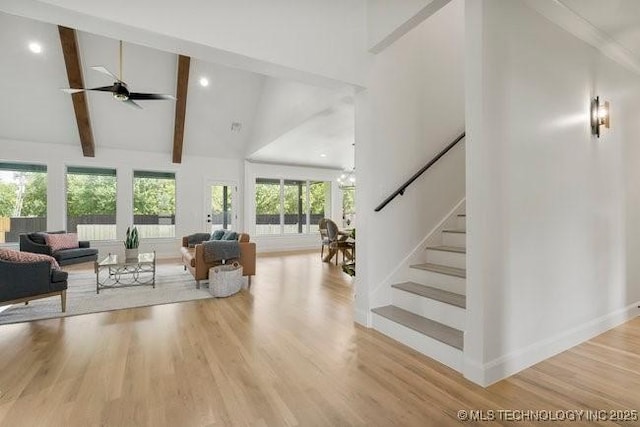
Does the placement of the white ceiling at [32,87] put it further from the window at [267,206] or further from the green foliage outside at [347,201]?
the green foliage outside at [347,201]

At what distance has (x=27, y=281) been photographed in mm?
3270

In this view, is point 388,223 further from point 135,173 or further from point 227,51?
point 135,173

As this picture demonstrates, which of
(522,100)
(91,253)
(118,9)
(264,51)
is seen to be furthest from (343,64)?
(91,253)

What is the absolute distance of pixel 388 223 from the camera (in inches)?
124

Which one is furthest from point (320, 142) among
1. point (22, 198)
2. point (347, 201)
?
point (22, 198)

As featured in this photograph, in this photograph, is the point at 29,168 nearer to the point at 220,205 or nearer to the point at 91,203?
the point at 91,203

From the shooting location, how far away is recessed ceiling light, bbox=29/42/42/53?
5301 mm

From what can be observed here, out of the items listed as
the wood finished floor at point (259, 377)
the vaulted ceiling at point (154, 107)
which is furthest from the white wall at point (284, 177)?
the wood finished floor at point (259, 377)

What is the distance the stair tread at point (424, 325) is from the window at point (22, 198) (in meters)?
8.01

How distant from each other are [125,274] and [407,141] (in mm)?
5505

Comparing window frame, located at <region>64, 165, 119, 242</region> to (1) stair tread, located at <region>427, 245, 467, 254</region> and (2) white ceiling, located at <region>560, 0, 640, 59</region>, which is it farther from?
(2) white ceiling, located at <region>560, 0, 640, 59</region>

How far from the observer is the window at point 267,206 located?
29.6ft

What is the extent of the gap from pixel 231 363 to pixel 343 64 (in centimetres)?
291

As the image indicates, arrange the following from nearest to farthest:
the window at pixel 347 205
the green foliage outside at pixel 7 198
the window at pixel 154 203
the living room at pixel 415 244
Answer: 1. the living room at pixel 415 244
2. the green foliage outside at pixel 7 198
3. the window at pixel 154 203
4. the window at pixel 347 205
